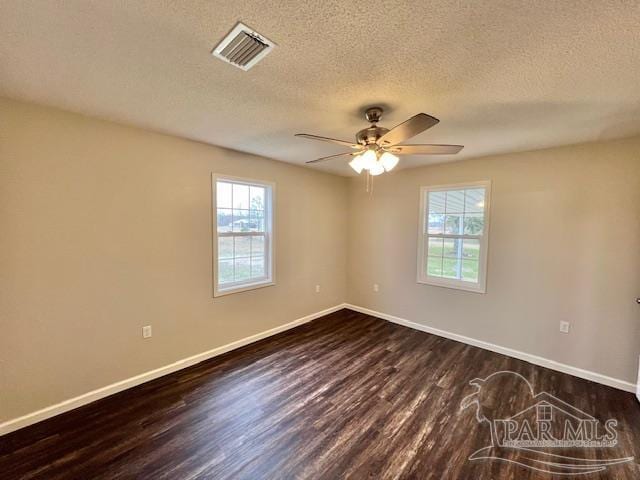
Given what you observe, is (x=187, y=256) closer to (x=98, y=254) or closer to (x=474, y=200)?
(x=98, y=254)

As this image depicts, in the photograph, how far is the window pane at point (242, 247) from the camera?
3363 mm

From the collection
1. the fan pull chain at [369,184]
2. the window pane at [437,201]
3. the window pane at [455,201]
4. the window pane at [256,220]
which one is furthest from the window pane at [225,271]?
the window pane at [455,201]

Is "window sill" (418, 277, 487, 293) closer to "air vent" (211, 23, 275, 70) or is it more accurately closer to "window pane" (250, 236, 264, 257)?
"window pane" (250, 236, 264, 257)

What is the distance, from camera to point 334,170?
420 cm

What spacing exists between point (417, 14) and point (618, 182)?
2822 mm

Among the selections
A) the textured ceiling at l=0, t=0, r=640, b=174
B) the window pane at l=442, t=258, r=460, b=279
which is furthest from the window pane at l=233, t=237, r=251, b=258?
the window pane at l=442, t=258, r=460, b=279

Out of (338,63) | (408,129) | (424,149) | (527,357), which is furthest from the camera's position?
(527,357)

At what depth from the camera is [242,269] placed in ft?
11.3

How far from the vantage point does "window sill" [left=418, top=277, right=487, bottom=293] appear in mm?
3422

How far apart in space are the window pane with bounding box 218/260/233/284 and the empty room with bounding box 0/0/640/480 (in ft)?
0.08

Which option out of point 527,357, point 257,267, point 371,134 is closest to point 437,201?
point 527,357

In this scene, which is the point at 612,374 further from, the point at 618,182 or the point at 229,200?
the point at 229,200

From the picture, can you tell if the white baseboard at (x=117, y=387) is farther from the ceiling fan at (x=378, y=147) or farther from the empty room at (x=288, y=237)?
the ceiling fan at (x=378, y=147)

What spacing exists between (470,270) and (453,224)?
633 millimetres
